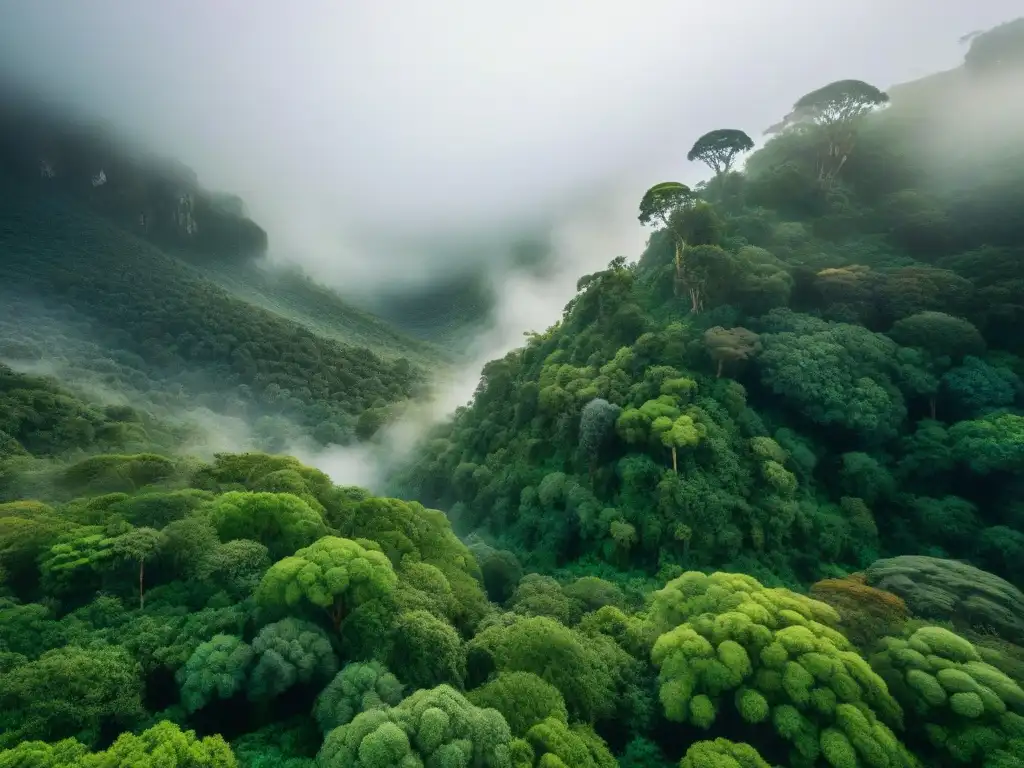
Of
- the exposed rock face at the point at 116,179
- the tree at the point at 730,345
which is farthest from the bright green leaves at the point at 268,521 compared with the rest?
the exposed rock face at the point at 116,179

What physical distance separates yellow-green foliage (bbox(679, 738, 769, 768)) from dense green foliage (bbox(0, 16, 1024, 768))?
7cm

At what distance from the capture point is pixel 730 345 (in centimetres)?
3028

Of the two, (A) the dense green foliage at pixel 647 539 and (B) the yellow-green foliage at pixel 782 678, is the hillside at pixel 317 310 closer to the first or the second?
(A) the dense green foliage at pixel 647 539

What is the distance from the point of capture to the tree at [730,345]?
29969 millimetres

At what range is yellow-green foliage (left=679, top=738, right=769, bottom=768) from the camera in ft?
40.0

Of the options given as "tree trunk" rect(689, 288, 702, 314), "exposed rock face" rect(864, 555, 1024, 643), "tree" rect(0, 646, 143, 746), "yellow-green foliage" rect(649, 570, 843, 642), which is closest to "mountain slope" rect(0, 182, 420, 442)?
"tree trunk" rect(689, 288, 702, 314)

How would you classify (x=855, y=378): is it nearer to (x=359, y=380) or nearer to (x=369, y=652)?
(x=369, y=652)

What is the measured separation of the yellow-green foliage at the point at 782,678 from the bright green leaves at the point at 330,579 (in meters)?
9.01

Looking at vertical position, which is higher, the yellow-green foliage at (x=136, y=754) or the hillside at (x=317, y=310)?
the hillside at (x=317, y=310)

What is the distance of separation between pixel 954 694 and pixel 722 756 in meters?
6.22

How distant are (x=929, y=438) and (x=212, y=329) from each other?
107m

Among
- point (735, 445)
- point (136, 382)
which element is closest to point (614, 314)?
point (735, 445)

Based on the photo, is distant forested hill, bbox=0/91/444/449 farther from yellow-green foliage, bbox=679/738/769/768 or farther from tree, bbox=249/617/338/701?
yellow-green foliage, bbox=679/738/769/768

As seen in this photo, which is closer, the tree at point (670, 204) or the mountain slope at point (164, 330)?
the tree at point (670, 204)
